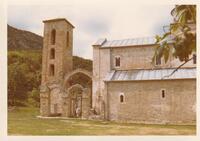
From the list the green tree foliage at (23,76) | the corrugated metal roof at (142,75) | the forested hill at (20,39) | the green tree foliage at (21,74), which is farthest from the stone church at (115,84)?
the green tree foliage at (21,74)

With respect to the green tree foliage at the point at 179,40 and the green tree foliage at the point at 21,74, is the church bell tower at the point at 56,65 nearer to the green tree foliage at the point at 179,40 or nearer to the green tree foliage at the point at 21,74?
the green tree foliage at the point at 21,74

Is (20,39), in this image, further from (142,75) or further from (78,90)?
(78,90)

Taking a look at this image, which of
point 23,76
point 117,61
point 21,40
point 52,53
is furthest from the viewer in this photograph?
point 117,61

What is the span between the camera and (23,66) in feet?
18.5

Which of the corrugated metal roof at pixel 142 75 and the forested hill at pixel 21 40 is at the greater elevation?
the forested hill at pixel 21 40

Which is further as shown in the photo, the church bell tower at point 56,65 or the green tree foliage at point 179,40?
the church bell tower at point 56,65

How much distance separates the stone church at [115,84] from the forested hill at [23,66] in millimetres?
420

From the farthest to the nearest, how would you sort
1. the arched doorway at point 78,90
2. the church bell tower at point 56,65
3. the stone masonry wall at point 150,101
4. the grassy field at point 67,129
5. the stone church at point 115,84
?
the arched doorway at point 78,90 → the church bell tower at point 56,65 → the stone church at point 115,84 → the stone masonry wall at point 150,101 → the grassy field at point 67,129

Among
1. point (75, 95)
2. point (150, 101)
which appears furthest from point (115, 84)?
point (75, 95)

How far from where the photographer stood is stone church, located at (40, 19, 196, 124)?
248 inches

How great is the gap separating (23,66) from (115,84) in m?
2.91

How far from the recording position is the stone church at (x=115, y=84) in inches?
248

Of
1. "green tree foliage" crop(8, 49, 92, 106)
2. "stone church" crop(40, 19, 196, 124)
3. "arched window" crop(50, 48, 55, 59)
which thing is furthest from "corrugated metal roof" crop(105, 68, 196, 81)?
"arched window" crop(50, 48, 55, 59)

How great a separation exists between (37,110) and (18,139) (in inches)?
77.4
